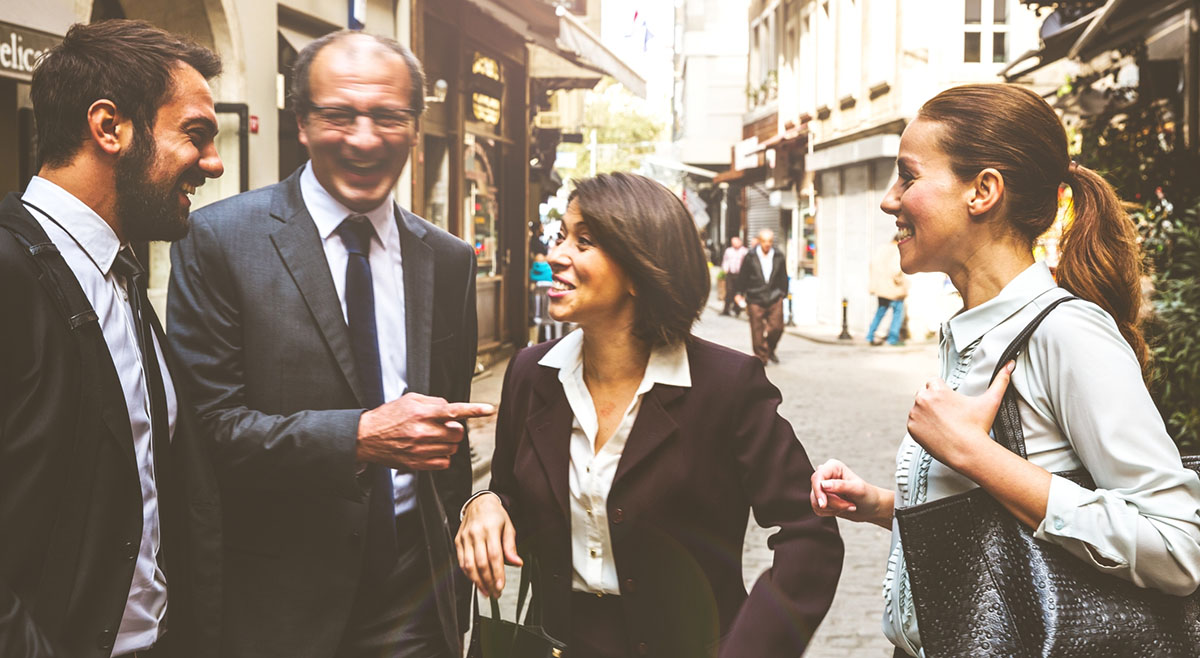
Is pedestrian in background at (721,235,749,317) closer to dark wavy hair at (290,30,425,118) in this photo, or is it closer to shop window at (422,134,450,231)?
shop window at (422,134,450,231)

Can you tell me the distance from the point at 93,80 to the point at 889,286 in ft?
63.0

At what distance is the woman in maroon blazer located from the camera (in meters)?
2.37

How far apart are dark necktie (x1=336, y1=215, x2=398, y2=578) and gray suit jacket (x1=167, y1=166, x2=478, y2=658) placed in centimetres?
4

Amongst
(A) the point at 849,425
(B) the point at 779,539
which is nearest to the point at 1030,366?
(B) the point at 779,539

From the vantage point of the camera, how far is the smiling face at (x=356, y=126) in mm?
2689

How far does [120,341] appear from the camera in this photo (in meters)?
2.16

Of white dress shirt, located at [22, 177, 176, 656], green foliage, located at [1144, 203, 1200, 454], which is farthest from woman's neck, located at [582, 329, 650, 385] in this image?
green foliage, located at [1144, 203, 1200, 454]

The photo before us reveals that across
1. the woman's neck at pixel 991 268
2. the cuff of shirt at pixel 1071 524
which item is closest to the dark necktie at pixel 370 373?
the woman's neck at pixel 991 268

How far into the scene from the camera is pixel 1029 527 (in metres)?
1.83

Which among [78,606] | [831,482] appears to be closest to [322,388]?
[78,606]

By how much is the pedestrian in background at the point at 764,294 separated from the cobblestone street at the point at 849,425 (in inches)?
19.5

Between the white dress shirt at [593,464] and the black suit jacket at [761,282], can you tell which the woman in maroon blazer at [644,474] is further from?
the black suit jacket at [761,282]

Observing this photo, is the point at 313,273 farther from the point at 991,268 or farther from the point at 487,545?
the point at 991,268

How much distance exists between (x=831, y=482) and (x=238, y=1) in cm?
726
